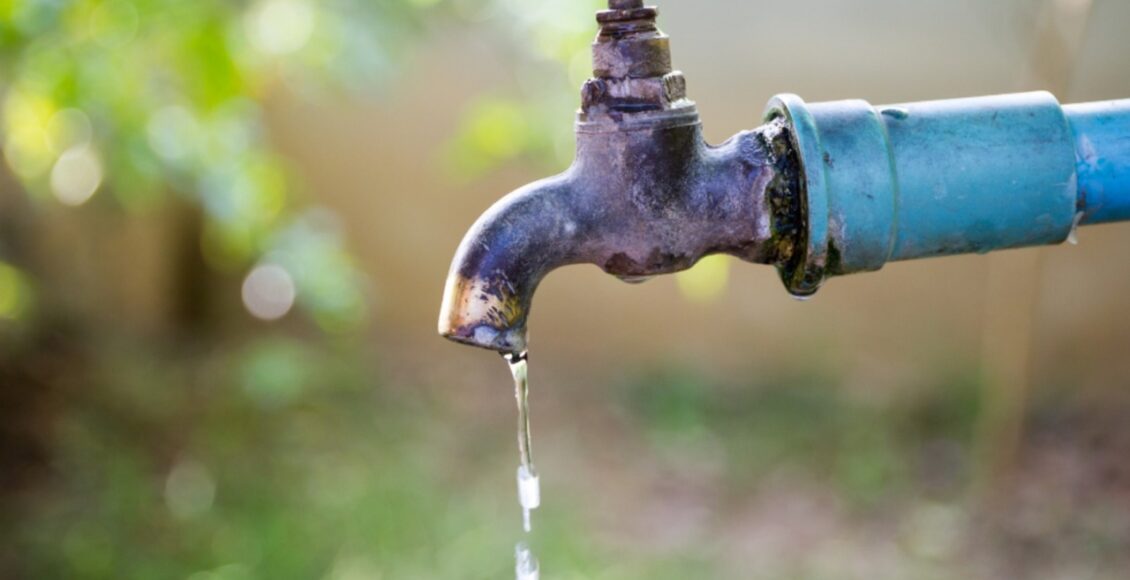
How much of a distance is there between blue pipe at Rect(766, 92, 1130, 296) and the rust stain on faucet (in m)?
0.04

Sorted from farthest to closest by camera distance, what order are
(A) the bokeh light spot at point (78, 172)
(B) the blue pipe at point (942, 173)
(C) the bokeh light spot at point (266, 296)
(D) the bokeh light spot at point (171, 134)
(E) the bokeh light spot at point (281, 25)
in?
1. (C) the bokeh light spot at point (266, 296)
2. (A) the bokeh light spot at point (78, 172)
3. (D) the bokeh light spot at point (171, 134)
4. (E) the bokeh light spot at point (281, 25)
5. (B) the blue pipe at point (942, 173)

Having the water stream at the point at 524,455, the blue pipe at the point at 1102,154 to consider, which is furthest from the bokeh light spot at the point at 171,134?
the blue pipe at the point at 1102,154

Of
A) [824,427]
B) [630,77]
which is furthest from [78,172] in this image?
[824,427]

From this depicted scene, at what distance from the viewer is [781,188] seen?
99 centimetres

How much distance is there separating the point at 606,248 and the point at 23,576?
249cm

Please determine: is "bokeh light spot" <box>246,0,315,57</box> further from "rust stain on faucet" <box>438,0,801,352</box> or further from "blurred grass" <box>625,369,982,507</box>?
"blurred grass" <box>625,369,982,507</box>

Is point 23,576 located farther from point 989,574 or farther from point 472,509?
point 989,574

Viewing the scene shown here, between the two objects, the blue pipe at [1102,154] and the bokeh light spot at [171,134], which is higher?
the bokeh light spot at [171,134]

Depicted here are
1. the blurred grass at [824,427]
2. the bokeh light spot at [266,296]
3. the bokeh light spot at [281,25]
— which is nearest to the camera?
the bokeh light spot at [281,25]

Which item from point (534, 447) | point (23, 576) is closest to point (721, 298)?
point (534, 447)

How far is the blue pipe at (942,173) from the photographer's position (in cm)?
95

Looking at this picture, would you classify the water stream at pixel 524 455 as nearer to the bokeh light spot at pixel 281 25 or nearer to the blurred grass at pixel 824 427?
the bokeh light spot at pixel 281 25

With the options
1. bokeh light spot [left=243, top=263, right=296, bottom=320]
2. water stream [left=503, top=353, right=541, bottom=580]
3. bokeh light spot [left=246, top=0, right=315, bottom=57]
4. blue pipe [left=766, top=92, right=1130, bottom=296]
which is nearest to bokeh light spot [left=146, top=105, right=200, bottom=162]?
bokeh light spot [left=246, top=0, right=315, bottom=57]

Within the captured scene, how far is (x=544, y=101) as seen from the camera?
2.03 meters
